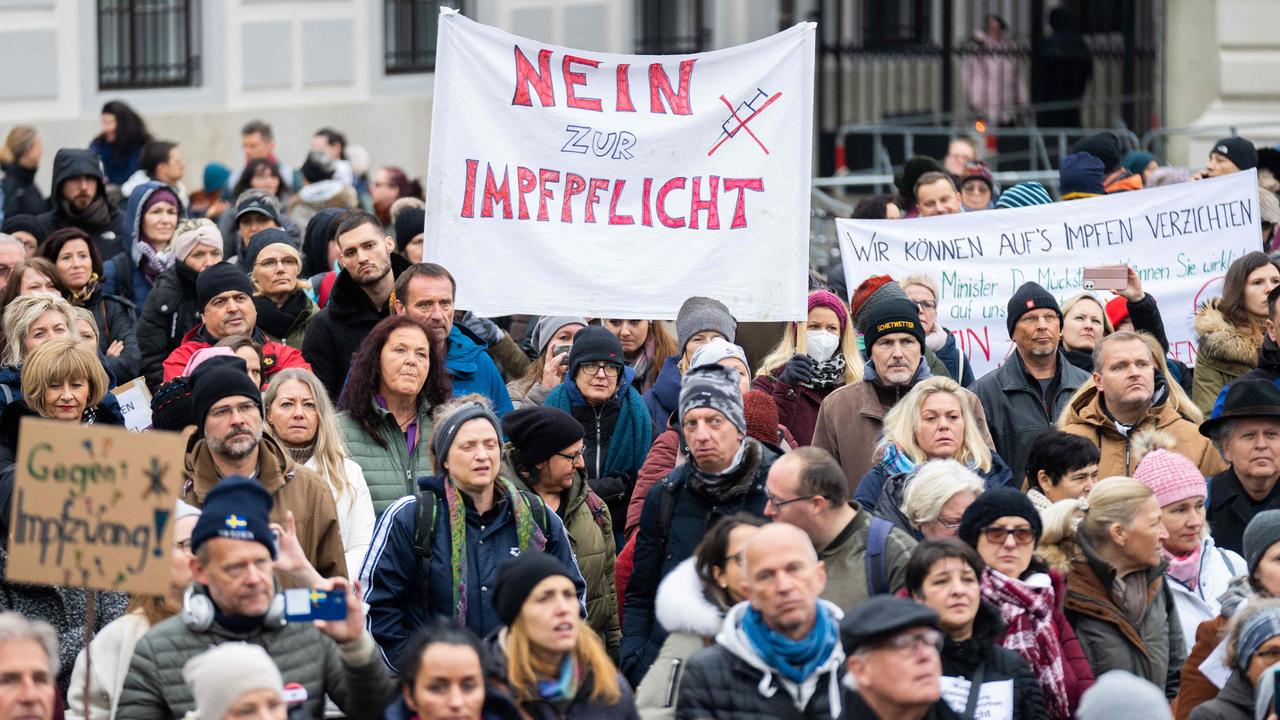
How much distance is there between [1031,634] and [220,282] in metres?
4.13

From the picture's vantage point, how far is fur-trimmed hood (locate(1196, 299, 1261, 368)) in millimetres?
10055

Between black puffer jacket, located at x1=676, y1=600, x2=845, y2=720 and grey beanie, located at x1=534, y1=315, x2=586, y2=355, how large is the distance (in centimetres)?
393

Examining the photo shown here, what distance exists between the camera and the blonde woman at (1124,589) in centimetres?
748

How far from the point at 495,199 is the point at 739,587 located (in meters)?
3.41

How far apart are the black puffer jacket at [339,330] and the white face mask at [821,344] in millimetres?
1833

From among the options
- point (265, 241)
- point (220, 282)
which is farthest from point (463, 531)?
point (265, 241)

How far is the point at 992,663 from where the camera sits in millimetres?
6848

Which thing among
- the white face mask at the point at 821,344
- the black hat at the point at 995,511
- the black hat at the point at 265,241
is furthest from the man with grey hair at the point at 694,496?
the black hat at the point at 265,241

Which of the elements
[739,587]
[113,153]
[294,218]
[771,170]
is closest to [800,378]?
[771,170]

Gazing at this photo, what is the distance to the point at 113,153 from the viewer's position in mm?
15867

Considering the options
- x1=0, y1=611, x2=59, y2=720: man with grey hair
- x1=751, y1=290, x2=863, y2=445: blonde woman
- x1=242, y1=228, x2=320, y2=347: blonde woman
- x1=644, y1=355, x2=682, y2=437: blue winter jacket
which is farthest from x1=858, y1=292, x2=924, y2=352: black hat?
x1=0, y1=611, x2=59, y2=720: man with grey hair

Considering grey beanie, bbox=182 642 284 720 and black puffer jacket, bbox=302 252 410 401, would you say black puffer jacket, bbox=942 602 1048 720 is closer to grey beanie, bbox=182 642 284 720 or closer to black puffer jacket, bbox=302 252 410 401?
grey beanie, bbox=182 642 284 720

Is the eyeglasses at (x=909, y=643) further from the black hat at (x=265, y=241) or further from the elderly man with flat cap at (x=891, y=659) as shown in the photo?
the black hat at (x=265, y=241)

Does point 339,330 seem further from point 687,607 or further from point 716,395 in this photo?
point 687,607
